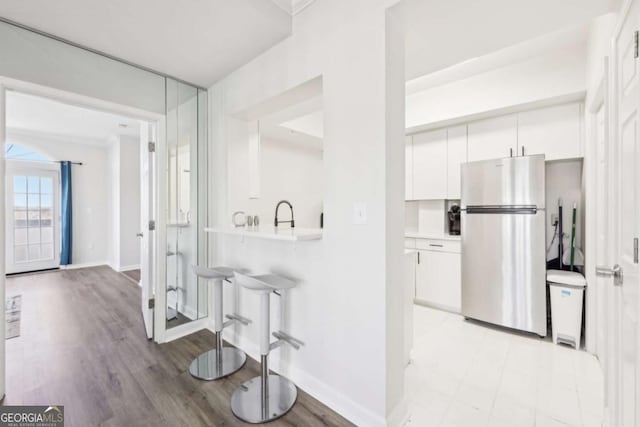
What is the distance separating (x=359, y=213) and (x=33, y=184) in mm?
6840

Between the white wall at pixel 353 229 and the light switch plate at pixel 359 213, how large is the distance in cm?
3

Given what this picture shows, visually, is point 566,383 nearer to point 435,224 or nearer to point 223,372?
point 435,224

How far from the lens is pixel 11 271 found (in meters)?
5.07

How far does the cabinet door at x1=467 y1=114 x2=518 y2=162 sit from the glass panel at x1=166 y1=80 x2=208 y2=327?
120 inches

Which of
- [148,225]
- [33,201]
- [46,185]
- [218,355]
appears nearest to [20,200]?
[33,201]

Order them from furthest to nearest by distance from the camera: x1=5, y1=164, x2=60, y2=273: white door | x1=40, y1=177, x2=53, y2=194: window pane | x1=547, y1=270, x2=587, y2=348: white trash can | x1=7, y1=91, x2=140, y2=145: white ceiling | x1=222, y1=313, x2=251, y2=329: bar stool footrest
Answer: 1. x1=40, y1=177, x2=53, y2=194: window pane
2. x1=5, y1=164, x2=60, y2=273: white door
3. x1=7, y1=91, x2=140, y2=145: white ceiling
4. x1=547, y1=270, x2=587, y2=348: white trash can
5. x1=222, y1=313, x2=251, y2=329: bar stool footrest

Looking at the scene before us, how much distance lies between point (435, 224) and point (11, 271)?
24.3 feet

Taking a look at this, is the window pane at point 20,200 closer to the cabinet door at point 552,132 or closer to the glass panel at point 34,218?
the glass panel at point 34,218

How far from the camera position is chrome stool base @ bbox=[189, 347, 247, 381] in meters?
2.09

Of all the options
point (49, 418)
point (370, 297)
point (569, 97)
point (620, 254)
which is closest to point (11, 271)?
point (49, 418)

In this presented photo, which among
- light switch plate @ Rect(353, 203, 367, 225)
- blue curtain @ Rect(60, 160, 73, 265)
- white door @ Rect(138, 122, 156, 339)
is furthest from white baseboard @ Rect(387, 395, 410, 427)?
blue curtain @ Rect(60, 160, 73, 265)

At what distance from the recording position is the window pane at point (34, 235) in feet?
17.4

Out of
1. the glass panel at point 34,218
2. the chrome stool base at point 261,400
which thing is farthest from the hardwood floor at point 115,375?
the glass panel at point 34,218

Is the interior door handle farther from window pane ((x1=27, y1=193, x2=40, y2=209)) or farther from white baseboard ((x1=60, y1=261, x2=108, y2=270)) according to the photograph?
window pane ((x1=27, y1=193, x2=40, y2=209))
